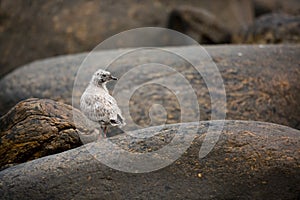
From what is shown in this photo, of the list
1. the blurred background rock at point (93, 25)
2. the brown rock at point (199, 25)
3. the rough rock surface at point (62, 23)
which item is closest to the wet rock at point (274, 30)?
the blurred background rock at point (93, 25)

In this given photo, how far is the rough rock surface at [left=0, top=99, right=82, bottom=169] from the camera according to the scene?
4.16 metres

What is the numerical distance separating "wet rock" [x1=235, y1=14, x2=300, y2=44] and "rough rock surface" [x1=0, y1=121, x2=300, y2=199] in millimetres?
4228

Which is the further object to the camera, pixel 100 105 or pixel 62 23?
pixel 62 23

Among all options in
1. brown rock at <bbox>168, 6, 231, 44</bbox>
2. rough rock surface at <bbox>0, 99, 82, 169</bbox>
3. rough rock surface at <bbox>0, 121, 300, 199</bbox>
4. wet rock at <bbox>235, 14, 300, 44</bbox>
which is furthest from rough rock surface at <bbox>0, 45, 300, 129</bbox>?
brown rock at <bbox>168, 6, 231, 44</bbox>

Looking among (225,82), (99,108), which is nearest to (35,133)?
(99,108)

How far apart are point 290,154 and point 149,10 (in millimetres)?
5200

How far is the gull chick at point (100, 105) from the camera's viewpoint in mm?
4000

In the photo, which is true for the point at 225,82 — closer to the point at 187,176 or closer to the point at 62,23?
the point at 187,176

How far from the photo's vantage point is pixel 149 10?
Result: 849 centimetres

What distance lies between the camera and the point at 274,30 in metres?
7.91

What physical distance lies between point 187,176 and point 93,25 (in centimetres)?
496

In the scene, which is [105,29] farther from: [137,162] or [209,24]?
[137,162]

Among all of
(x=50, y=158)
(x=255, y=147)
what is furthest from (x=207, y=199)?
(x=50, y=158)

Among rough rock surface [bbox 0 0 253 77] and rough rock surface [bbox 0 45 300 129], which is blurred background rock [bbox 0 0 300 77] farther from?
rough rock surface [bbox 0 45 300 129]
